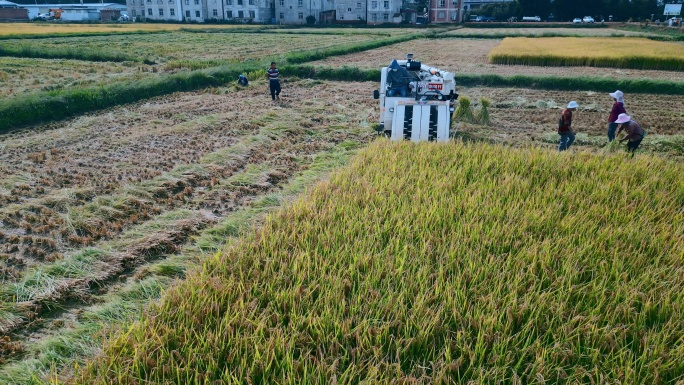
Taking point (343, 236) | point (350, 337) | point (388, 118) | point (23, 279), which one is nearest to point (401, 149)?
point (388, 118)

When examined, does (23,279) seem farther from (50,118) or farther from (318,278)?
(50,118)

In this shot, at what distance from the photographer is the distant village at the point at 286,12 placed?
171 feet

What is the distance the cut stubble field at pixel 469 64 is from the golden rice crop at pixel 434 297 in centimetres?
1247

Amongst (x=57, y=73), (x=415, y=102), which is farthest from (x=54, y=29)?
(x=415, y=102)

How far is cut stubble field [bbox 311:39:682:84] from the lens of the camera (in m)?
16.2

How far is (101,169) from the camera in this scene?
6.82m

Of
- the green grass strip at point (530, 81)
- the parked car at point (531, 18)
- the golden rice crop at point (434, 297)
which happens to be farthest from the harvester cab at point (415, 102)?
the parked car at point (531, 18)

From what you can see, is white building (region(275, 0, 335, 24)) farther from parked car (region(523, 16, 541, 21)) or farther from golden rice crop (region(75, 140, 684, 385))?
golden rice crop (region(75, 140, 684, 385))

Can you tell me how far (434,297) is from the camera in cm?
306

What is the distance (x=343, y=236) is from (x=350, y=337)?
1366 millimetres

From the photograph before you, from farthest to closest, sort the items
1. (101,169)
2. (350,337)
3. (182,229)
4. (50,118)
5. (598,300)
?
(50,118) → (101,169) → (182,229) → (598,300) → (350,337)

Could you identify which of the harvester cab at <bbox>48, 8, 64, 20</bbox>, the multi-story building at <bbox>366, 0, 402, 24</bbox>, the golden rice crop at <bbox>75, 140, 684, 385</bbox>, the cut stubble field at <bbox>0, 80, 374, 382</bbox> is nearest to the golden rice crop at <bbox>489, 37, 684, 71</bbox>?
the cut stubble field at <bbox>0, 80, 374, 382</bbox>

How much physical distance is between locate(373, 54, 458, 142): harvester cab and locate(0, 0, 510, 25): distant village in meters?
45.5

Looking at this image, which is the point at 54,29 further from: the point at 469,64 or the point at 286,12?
the point at 469,64
